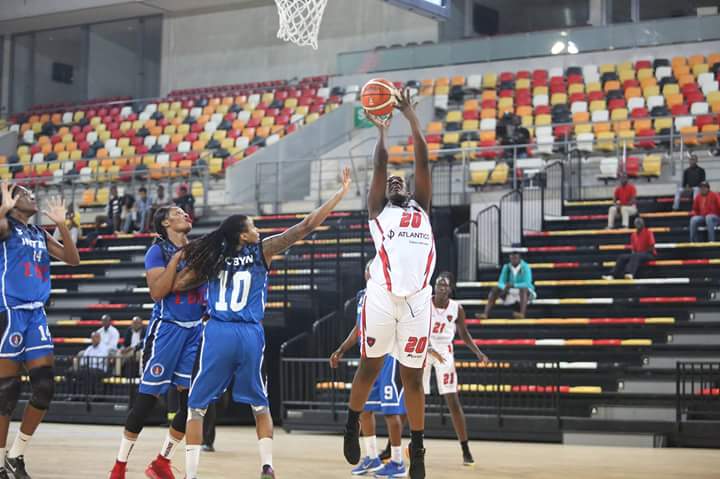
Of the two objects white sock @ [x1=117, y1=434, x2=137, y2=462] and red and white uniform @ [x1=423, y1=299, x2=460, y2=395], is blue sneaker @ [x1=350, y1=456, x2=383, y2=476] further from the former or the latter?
white sock @ [x1=117, y1=434, x2=137, y2=462]

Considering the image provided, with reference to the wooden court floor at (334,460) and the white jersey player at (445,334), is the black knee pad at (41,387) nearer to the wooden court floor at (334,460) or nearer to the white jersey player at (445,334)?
the wooden court floor at (334,460)

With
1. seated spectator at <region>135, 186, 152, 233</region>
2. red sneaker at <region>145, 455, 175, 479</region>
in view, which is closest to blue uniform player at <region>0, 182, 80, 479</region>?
red sneaker at <region>145, 455, 175, 479</region>

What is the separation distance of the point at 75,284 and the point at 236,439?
9791 mm

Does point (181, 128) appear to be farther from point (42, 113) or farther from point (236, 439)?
point (236, 439)

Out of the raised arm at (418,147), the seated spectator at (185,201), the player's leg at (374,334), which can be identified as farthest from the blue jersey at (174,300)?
the seated spectator at (185,201)

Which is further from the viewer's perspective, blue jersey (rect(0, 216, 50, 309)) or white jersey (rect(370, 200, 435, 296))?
blue jersey (rect(0, 216, 50, 309))

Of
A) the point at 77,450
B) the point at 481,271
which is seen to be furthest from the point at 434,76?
the point at 77,450

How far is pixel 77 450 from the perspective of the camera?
11.3 m

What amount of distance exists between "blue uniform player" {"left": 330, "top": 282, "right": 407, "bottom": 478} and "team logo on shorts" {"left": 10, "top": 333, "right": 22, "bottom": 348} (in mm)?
2496

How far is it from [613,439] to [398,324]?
25.8 ft

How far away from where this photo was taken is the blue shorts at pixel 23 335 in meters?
7.93

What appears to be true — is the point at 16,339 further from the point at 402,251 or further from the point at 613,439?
the point at 613,439

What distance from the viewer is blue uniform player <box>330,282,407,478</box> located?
29.2 feet

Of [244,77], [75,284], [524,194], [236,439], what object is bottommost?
[236,439]
